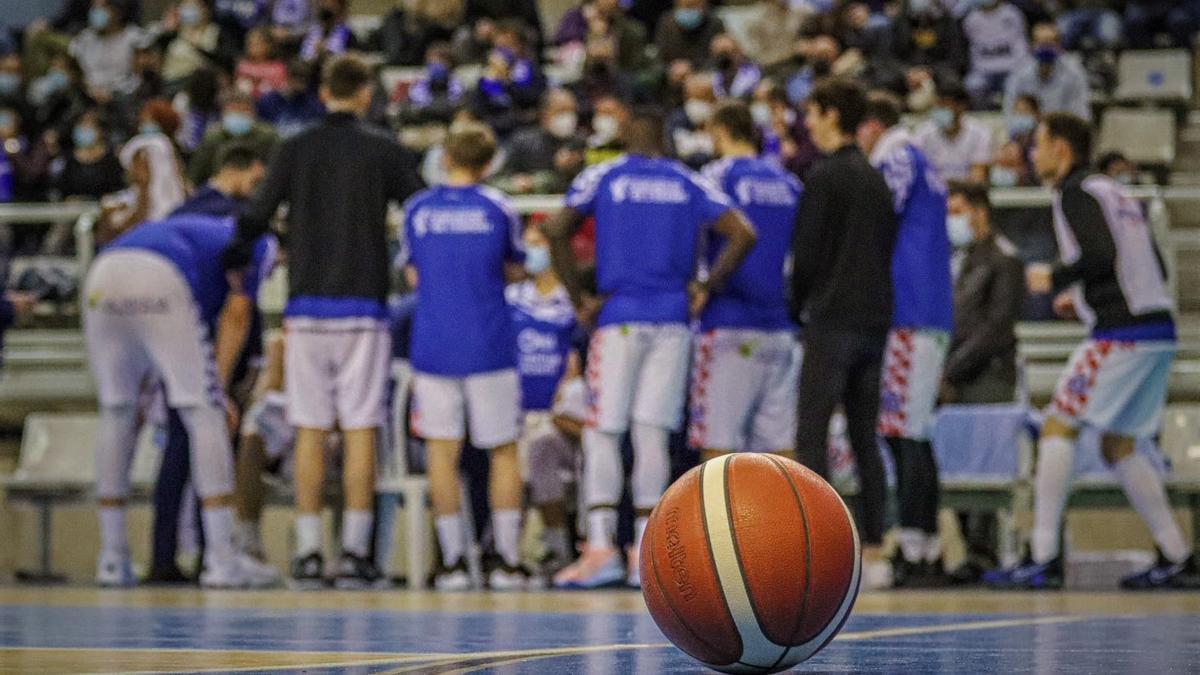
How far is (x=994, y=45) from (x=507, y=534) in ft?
30.6

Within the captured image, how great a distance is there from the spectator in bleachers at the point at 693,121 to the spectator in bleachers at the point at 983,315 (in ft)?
13.3

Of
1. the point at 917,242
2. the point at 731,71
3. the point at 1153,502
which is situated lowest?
the point at 1153,502

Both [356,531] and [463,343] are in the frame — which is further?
[356,531]

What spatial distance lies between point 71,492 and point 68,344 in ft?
10.0

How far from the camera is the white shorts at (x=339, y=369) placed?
31.1 ft

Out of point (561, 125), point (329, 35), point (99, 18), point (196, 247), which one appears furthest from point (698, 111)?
point (99, 18)

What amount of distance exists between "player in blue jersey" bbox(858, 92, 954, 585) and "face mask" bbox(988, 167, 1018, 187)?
5322 mm

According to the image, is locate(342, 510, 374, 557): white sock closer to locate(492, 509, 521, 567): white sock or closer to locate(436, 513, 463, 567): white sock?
locate(436, 513, 463, 567): white sock

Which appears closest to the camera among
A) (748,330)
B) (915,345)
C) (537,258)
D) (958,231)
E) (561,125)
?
(915,345)

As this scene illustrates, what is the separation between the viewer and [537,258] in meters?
11.8

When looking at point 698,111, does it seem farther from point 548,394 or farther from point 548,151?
point 548,394

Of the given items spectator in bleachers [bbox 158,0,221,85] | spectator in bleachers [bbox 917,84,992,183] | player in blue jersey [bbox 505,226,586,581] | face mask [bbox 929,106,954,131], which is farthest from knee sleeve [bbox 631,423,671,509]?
spectator in bleachers [bbox 158,0,221,85]

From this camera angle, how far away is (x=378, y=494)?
10.6 meters

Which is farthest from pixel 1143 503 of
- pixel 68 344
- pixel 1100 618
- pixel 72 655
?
pixel 68 344
